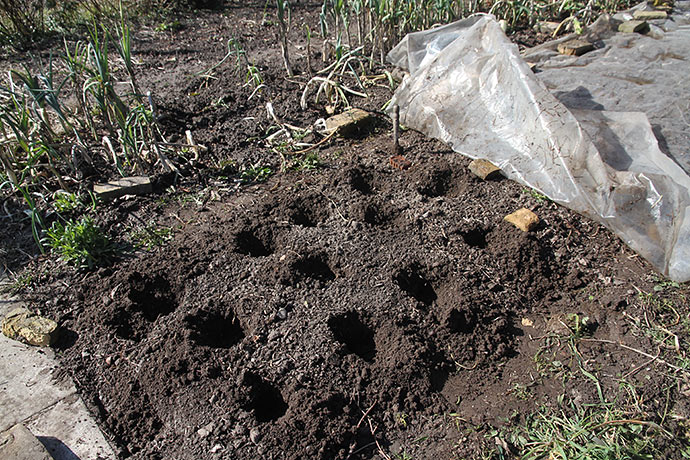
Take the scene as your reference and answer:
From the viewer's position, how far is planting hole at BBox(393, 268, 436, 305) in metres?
2.43

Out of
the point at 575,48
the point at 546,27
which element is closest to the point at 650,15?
the point at 546,27

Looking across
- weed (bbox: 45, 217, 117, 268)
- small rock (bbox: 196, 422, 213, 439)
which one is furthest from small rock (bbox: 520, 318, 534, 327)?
weed (bbox: 45, 217, 117, 268)

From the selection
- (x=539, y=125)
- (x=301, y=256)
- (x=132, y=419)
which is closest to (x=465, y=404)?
(x=301, y=256)

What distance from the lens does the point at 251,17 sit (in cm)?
575

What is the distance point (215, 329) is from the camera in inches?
89.6

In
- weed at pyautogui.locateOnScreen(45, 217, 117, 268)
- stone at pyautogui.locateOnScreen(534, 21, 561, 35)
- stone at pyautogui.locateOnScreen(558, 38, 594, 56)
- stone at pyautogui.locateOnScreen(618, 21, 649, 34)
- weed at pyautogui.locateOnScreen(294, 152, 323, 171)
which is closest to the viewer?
weed at pyautogui.locateOnScreen(45, 217, 117, 268)

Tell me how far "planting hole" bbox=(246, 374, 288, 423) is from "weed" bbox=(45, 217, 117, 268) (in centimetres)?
113

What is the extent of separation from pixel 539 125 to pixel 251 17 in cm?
400

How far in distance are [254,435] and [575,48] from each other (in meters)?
3.91

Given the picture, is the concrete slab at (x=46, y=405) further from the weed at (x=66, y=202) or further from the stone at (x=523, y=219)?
the stone at (x=523, y=219)

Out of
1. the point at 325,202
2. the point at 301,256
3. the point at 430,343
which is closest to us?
the point at 430,343

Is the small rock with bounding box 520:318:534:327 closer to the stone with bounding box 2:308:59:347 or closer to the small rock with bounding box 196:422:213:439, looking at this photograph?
the small rock with bounding box 196:422:213:439

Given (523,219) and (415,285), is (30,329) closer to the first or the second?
(415,285)

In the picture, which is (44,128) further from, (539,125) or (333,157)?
(539,125)
